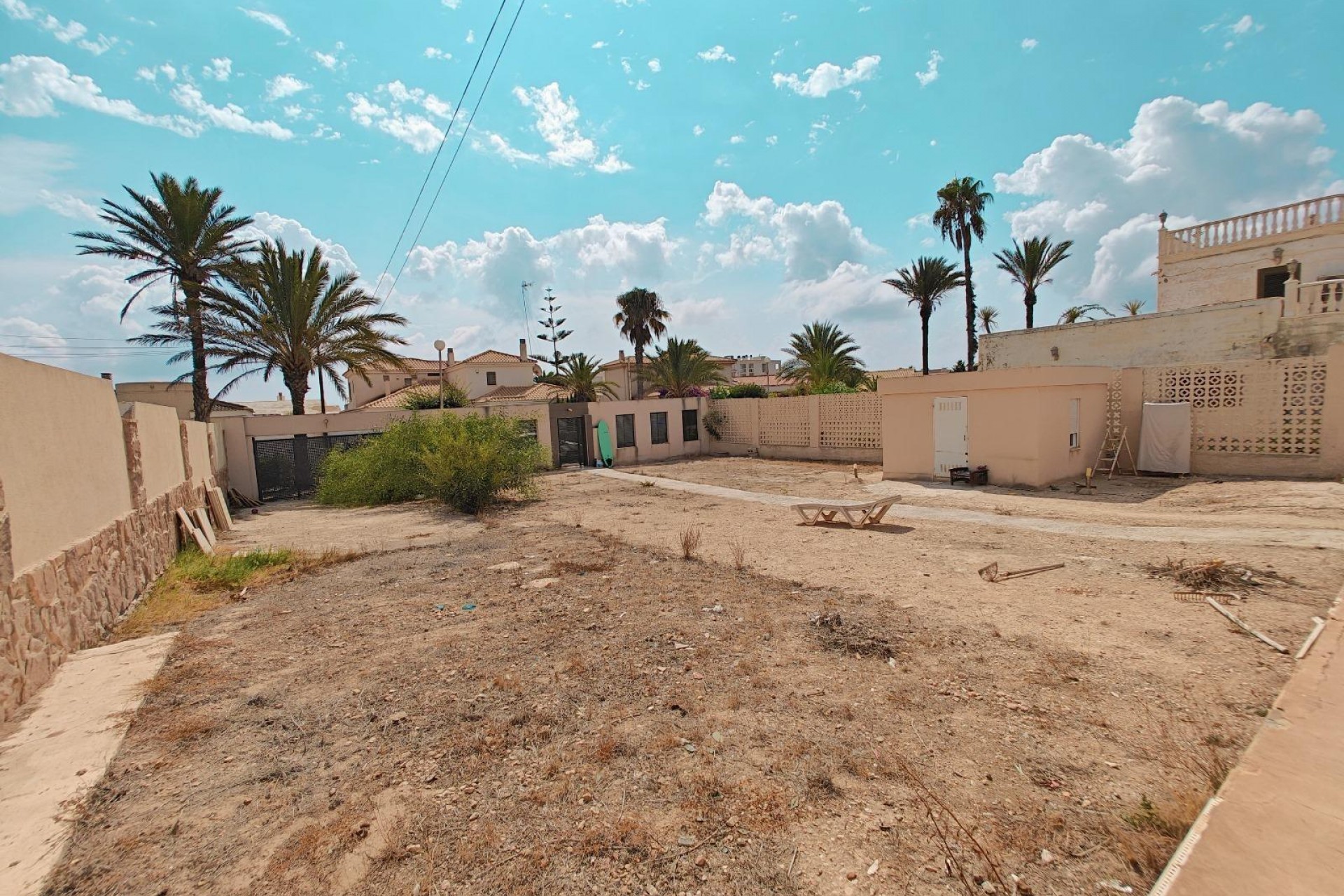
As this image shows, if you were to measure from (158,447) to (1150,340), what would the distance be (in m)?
21.6

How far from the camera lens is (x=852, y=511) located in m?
10.1

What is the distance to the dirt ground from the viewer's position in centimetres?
249

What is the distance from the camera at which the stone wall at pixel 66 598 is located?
12.3 ft

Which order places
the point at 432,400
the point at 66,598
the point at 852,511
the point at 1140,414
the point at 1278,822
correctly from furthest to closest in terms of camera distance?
the point at 432,400 < the point at 1140,414 < the point at 852,511 < the point at 66,598 < the point at 1278,822

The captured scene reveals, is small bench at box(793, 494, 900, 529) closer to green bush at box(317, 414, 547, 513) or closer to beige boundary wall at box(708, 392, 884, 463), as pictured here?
green bush at box(317, 414, 547, 513)

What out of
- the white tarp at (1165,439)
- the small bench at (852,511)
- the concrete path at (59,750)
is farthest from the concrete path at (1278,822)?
the white tarp at (1165,439)

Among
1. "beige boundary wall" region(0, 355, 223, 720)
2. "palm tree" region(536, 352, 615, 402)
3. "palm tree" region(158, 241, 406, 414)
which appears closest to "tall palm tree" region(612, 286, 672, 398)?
"palm tree" region(536, 352, 615, 402)

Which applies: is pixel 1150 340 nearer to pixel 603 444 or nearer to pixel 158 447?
pixel 603 444

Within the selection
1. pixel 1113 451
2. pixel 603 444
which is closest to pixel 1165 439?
pixel 1113 451

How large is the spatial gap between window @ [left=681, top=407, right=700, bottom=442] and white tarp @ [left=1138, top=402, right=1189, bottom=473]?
15.1 m

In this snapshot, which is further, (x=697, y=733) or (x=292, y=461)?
(x=292, y=461)

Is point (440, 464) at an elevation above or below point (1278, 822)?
above

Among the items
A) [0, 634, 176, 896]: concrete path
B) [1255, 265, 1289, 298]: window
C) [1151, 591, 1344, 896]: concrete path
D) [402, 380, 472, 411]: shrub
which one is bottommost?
[0, 634, 176, 896]: concrete path

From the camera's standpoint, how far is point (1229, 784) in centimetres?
264
